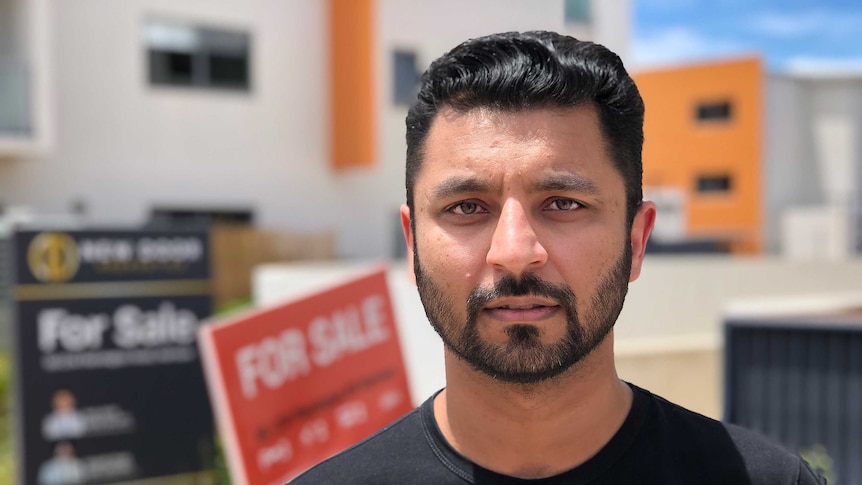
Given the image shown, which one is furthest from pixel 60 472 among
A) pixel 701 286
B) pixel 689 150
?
pixel 689 150

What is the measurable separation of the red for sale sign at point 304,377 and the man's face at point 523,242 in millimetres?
2366

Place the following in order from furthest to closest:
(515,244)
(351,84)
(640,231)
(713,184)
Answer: (713,184) < (351,84) < (640,231) < (515,244)

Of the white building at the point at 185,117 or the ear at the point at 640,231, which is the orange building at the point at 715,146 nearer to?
the white building at the point at 185,117

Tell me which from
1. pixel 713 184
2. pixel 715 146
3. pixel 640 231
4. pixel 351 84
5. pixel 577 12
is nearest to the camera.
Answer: pixel 640 231

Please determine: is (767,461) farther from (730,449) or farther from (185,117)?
(185,117)

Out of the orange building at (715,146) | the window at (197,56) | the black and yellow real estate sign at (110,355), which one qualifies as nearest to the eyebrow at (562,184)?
the black and yellow real estate sign at (110,355)

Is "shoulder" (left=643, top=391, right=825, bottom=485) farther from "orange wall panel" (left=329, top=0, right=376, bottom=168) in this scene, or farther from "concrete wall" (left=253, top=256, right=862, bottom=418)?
"orange wall panel" (left=329, top=0, right=376, bottom=168)

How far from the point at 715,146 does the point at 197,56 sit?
783 inches

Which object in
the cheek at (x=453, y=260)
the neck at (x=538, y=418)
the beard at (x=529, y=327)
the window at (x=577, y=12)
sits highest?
the window at (x=577, y=12)

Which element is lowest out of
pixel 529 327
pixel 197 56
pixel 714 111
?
pixel 529 327

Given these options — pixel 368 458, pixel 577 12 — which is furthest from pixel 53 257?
Result: pixel 577 12

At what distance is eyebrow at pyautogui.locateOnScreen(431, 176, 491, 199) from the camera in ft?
4.18

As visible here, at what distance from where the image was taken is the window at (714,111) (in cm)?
2870

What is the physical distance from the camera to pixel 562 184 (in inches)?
49.6
